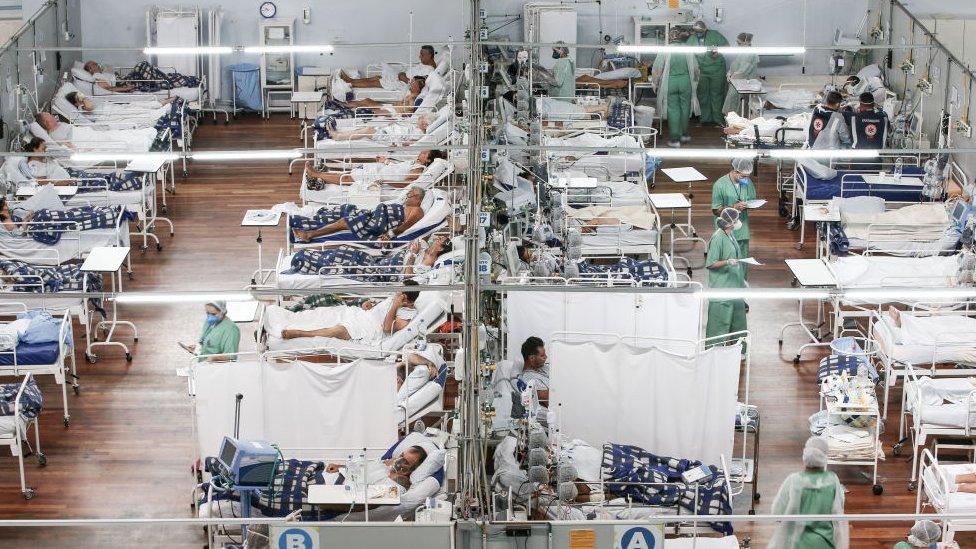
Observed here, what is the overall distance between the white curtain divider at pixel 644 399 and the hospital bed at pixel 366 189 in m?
4.75

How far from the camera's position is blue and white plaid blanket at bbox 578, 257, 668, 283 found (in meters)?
12.4

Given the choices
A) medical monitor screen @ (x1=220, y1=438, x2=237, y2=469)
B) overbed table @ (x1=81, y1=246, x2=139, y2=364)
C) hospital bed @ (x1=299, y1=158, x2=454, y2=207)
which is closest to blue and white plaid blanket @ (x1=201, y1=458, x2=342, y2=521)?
medical monitor screen @ (x1=220, y1=438, x2=237, y2=469)

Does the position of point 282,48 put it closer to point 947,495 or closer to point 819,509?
point 819,509

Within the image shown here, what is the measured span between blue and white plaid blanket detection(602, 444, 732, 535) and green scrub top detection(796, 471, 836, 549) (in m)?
0.51

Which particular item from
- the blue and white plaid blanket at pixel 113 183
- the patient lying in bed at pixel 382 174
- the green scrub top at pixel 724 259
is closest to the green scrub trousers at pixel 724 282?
the green scrub top at pixel 724 259

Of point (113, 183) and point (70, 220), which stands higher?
point (113, 183)

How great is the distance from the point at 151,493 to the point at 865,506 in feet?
16.9

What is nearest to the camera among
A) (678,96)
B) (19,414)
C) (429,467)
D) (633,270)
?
(429,467)

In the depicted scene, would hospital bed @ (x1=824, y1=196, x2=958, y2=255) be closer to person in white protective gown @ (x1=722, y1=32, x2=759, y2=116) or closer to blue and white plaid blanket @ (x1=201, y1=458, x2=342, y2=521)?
person in white protective gown @ (x1=722, y1=32, x2=759, y2=116)

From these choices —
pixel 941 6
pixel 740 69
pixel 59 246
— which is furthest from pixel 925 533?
pixel 941 6

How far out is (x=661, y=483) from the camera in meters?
9.45

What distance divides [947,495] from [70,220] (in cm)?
842

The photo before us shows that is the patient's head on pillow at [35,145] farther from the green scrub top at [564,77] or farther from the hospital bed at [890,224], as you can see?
the hospital bed at [890,224]

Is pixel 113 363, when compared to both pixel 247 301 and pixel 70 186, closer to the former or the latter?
pixel 247 301
